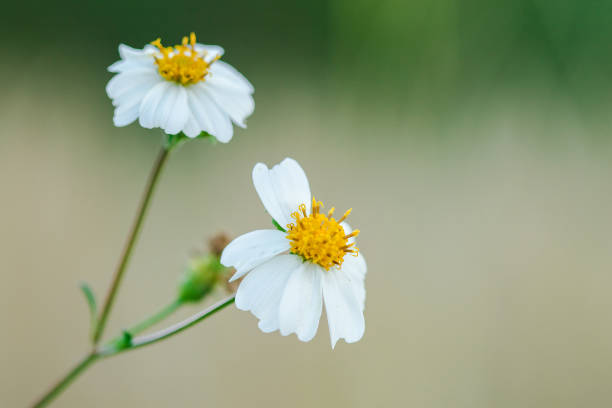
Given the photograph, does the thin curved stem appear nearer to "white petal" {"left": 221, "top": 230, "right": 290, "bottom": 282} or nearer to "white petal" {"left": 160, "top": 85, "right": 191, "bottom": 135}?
"white petal" {"left": 221, "top": 230, "right": 290, "bottom": 282}

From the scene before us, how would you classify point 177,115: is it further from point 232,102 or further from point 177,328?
point 177,328

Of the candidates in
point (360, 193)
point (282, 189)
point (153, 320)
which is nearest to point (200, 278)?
point (153, 320)

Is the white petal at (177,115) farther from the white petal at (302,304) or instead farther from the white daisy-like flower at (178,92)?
the white petal at (302,304)

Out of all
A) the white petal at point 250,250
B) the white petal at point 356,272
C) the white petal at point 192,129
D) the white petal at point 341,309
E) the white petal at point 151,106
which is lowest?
the white petal at point 341,309

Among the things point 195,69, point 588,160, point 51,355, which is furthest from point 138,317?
point 588,160

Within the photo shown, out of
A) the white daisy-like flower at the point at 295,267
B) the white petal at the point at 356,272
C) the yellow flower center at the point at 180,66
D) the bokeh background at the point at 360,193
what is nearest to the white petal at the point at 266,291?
the white daisy-like flower at the point at 295,267

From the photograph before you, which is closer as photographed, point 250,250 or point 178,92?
point 250,250
